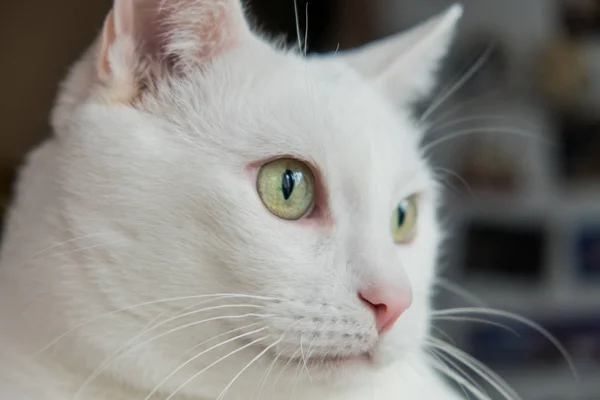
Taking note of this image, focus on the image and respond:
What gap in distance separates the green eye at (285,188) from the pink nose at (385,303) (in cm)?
9

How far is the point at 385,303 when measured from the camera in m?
0.49

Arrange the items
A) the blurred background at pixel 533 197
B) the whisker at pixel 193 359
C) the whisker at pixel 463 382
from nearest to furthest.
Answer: the whisker at pixel 193 359
the whisker at pixel 463 382
the blurred background at pixel 533 197

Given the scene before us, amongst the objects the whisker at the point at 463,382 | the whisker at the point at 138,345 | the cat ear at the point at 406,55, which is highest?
the cat ear at the point at 406,55

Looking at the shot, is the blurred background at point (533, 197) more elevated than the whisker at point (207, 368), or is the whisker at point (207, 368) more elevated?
the blurred background at point (533, 197)

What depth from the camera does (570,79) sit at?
1623 mm

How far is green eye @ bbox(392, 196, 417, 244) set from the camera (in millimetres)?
636

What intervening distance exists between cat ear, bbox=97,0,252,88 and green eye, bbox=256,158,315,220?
0.13 metres

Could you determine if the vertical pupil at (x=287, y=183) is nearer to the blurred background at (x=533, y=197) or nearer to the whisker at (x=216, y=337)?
the whisker at (x=216, y=337)

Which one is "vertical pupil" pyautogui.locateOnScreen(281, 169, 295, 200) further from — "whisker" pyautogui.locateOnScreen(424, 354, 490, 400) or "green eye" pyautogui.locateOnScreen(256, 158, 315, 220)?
"whisker" pyautogui.locateOnScreen(424, 354, 490, 400)

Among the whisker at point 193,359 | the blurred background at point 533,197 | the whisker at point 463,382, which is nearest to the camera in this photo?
the whisker at point 193,359

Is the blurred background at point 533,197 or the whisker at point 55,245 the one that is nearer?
the whisker at point 55,245

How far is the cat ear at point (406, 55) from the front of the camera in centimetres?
67

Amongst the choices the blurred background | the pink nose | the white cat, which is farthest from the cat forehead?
the blurred background

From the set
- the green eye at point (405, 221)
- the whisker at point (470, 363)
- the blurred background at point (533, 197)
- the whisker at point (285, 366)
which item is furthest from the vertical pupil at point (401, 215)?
the blurred background at point (533, 197)
